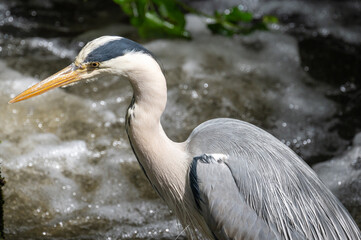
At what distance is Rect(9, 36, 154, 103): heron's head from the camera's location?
216 centimetres

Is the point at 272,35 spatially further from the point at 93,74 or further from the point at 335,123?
the point at 93,74

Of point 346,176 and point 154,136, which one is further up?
point 154,136

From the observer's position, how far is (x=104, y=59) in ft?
7.11

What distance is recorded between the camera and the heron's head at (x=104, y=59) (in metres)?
2.16

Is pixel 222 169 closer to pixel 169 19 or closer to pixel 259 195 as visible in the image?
pixel 259 195

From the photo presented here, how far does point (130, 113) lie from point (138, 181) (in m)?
1.29

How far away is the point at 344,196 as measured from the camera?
347 cm

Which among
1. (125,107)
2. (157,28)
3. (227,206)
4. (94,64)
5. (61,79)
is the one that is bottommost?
(125,107)

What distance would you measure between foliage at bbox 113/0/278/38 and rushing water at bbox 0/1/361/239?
0.14 m

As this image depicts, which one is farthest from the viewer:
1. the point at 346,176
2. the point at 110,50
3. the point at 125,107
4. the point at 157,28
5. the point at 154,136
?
the point at 157,28

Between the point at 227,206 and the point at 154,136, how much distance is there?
18.2 inches

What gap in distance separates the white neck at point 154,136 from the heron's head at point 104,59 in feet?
0.12

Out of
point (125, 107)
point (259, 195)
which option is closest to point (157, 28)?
point (125, 107)

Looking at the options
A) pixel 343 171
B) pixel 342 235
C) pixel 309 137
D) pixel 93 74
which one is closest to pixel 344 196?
pixel 343 171
